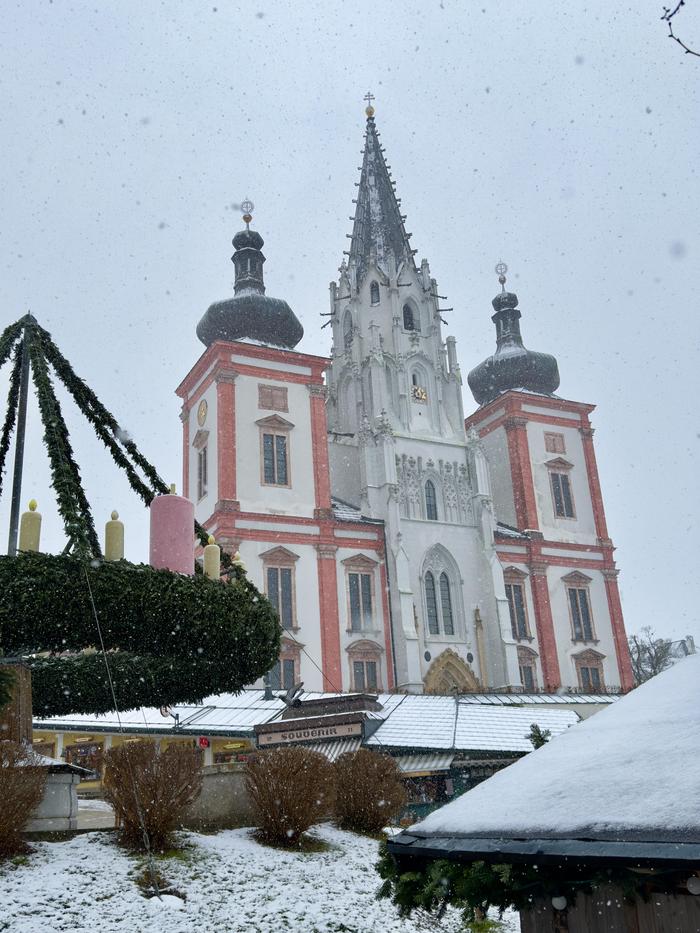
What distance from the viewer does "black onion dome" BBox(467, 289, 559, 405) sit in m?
50.8

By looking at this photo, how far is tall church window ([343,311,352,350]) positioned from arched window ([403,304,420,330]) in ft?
9.59

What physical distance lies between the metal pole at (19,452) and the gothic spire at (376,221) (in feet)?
127

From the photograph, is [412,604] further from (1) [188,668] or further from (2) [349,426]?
(1) [188,668]

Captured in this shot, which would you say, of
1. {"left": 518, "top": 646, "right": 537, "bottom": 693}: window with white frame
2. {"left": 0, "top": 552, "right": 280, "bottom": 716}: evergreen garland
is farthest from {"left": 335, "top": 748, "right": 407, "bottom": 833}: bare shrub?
{"left": 518, "top": 646, "right": 537, "bottom": 693}: window with white frame

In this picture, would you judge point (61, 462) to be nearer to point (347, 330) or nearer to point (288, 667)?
point (288, 667)

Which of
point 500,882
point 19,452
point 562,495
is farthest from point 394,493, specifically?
point 500,882

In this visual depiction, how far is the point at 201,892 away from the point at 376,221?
44.6 metres

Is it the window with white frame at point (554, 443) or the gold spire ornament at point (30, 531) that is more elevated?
the window with white frame at point (554, 443)

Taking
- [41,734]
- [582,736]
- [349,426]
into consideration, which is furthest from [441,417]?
[582,736]

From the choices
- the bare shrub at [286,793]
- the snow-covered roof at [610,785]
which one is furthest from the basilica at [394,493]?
the snow-covered roof at [610,785]

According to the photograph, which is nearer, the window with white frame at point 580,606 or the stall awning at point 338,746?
the stall awning at point 338,746

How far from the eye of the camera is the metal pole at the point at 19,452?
898cm

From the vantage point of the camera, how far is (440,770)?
2203 cm

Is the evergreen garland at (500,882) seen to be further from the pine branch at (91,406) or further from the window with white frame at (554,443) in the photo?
the window with white frame at (554,443)
